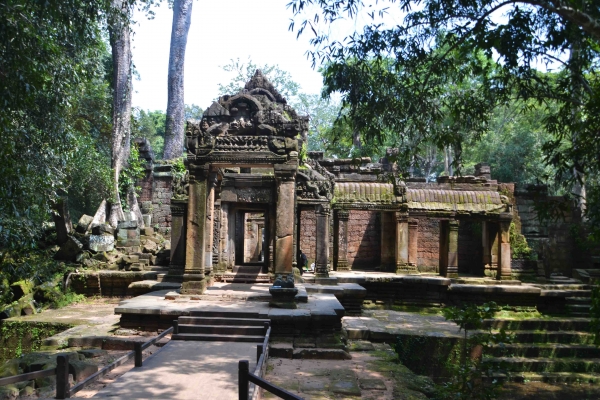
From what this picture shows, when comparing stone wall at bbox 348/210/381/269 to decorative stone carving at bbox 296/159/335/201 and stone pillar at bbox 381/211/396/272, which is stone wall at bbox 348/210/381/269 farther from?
decorative stone carving at bbox 296/159/335/201

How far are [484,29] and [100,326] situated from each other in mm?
8084

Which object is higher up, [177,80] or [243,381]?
[177,80]

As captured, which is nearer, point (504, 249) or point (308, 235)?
point (504, 249)

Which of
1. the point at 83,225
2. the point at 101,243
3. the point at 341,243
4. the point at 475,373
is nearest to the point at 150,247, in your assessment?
the point at 101,243

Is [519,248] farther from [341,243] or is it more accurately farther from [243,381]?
[243,381]

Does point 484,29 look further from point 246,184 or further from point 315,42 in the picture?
point 246,184

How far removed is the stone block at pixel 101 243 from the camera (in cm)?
1505

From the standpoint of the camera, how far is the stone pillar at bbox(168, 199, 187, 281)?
12.3m

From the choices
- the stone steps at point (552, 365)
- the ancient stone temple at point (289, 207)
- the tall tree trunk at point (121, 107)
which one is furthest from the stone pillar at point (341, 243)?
the tall tree trunk at point (121, 107)

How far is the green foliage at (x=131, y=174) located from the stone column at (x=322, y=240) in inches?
338

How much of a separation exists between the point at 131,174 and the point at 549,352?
14.6m

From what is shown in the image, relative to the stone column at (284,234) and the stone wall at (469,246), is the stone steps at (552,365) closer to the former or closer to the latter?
the stone column at (284,234)

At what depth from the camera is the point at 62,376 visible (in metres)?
4.32

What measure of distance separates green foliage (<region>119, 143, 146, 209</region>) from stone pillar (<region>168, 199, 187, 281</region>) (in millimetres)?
6855
